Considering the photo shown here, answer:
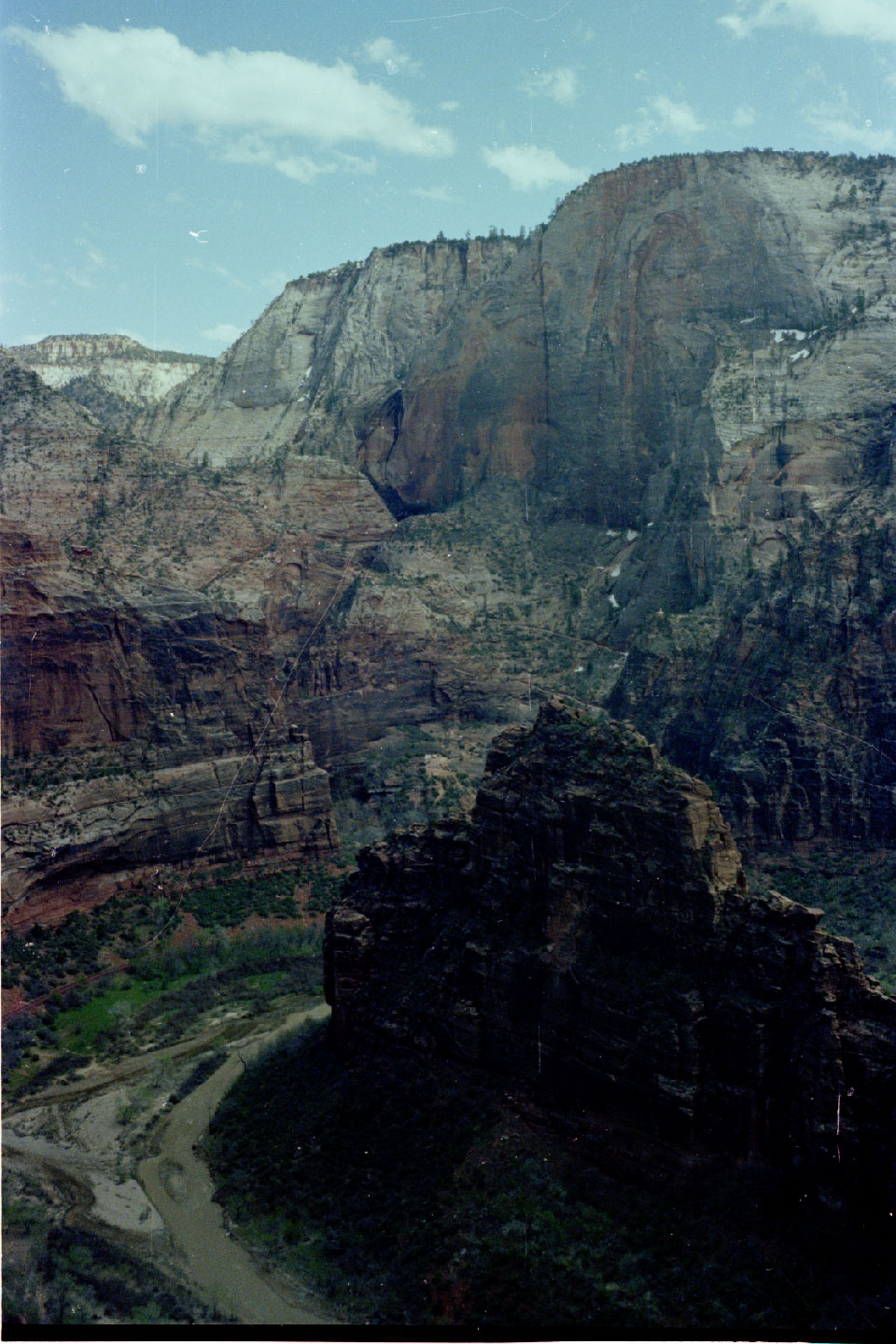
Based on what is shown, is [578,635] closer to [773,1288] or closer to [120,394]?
[773,1288]

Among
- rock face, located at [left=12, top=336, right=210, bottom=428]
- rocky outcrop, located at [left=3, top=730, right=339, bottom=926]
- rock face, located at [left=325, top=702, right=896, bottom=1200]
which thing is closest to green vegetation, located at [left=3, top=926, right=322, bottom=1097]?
rocky outcrop, located at [left=3, top=730, right=339, bottom=926]

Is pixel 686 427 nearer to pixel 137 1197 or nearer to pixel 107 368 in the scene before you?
pixel 137 1197

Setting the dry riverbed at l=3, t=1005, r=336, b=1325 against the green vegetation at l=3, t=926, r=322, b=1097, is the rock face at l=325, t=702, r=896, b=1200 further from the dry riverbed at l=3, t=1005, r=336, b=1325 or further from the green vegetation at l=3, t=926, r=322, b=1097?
the green vegetation at l=3, t=926, r=322, b=1097

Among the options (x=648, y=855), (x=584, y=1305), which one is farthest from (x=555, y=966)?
(x=584, y=1305)

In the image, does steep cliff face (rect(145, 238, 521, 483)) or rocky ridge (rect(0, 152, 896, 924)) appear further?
steep cliff face (rect(145, 238, 521, 483))

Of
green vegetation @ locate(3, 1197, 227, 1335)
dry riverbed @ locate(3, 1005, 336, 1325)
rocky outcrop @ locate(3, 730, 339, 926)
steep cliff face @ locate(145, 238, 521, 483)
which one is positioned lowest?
dry riverbed @ locate(3, 1005, 336, 1325)

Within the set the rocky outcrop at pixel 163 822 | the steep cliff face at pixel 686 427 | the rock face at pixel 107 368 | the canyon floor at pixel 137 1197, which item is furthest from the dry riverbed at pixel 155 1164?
the rock face at pixel 107 368
